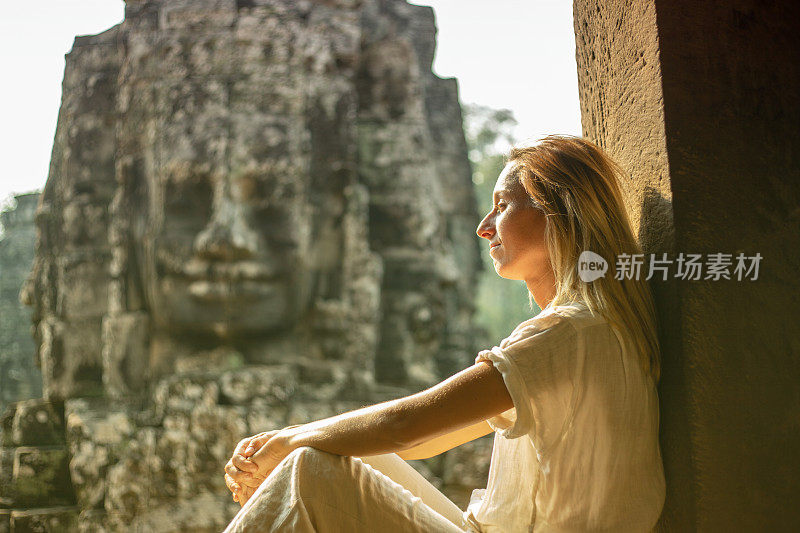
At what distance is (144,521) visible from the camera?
4.11m

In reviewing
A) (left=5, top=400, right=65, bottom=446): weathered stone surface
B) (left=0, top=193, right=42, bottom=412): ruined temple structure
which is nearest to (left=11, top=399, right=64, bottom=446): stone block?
(left=5, top=400, right=65, bottom=446): weathered stone surface

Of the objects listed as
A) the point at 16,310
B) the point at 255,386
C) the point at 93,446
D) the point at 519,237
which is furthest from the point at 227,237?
the point at 16,310

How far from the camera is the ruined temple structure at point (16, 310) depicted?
642 cm

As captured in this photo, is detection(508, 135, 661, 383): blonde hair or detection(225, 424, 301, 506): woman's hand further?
detection(225, 424, 301, 506): woman's hand

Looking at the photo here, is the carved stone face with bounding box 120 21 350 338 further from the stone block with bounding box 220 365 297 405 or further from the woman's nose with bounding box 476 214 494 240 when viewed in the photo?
the woman's nose with bounding box 476 214 494 240

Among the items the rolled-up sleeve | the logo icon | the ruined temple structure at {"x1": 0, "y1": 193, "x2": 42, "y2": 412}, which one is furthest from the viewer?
the ruined temple structure at {"x1": 0, "y1": 193, "x2": 42, "y2": 412}

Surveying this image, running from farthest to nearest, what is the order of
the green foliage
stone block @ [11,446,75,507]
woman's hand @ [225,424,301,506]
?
the green foliage
stone block @ [11,446,75,507]
woman's hand @ [225,424,301,506]

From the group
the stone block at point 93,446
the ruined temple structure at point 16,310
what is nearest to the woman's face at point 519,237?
the stone block at point 93,446

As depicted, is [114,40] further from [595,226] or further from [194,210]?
[595,226]

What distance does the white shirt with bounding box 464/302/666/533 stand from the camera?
4.09ft

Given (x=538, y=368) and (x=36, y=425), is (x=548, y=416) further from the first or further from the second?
(x=36, y=425)

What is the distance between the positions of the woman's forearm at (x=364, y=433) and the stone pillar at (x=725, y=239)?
1.94ft

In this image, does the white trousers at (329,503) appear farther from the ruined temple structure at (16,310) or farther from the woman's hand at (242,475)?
the ruined temple structure at (16,310)

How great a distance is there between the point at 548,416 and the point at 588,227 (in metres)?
0.39
